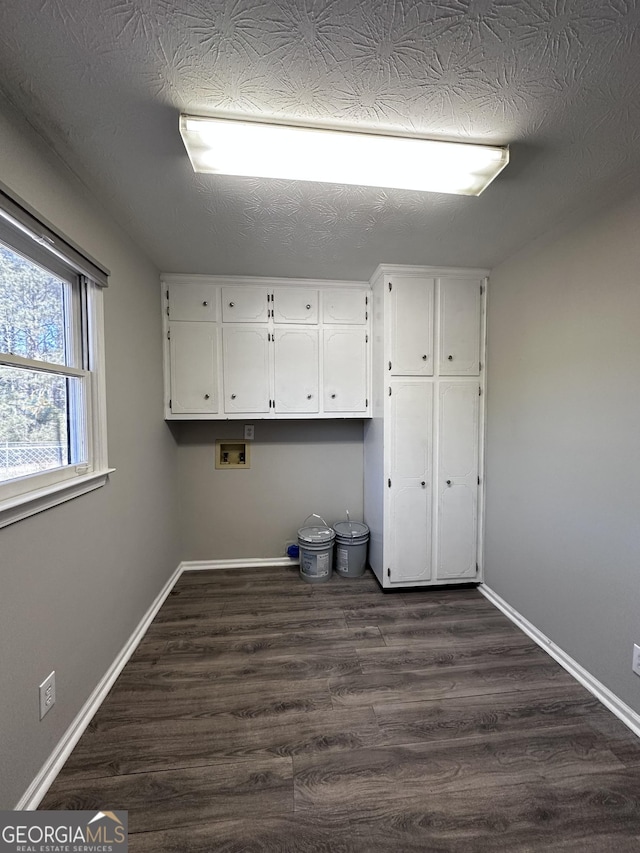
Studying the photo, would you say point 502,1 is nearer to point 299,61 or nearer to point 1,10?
point 299,61

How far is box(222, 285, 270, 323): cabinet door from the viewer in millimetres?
2447

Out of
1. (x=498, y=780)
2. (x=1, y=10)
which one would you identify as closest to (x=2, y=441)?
(x=1, y=10)

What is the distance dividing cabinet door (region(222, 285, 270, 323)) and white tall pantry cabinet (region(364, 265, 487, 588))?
0.89 metres

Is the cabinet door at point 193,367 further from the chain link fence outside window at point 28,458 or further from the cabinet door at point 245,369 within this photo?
the chain link fence outside window at point 28,458

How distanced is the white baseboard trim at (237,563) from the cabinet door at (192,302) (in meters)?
2.05

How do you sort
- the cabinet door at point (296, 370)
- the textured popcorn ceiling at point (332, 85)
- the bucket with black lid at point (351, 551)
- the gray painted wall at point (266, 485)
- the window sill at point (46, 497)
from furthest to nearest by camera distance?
the gray painted wall at point (266, 485) < the bucket with black lid at point (351, 551) < the cabinet door at point (296, 370) < the window sill at point (46, 497) < the textured popcorn ceiling at point (332, 85)

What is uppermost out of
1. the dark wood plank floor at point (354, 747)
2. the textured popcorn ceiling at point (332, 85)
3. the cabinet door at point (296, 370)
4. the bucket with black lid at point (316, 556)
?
the textured popcorn ceiling at point (332, 85)

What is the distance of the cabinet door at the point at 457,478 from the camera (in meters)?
2.39

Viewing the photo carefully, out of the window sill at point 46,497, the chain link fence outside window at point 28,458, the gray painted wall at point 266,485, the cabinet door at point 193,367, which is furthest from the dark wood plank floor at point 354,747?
the cabinet door at point 193,367

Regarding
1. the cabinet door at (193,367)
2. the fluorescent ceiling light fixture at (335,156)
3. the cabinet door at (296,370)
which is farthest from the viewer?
the cabinet door at (296,370)

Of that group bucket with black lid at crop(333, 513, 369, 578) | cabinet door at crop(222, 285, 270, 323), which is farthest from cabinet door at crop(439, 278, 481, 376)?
bucket with black lid at crop(333, 513, 369, 578)

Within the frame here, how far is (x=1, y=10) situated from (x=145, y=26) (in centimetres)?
35

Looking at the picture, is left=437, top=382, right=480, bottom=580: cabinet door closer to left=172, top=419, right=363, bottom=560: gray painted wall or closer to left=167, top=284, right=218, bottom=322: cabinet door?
left=172, top=419, right=363, bottom=560: gray painted wall

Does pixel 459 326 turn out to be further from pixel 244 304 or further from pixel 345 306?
pixel 244 304
